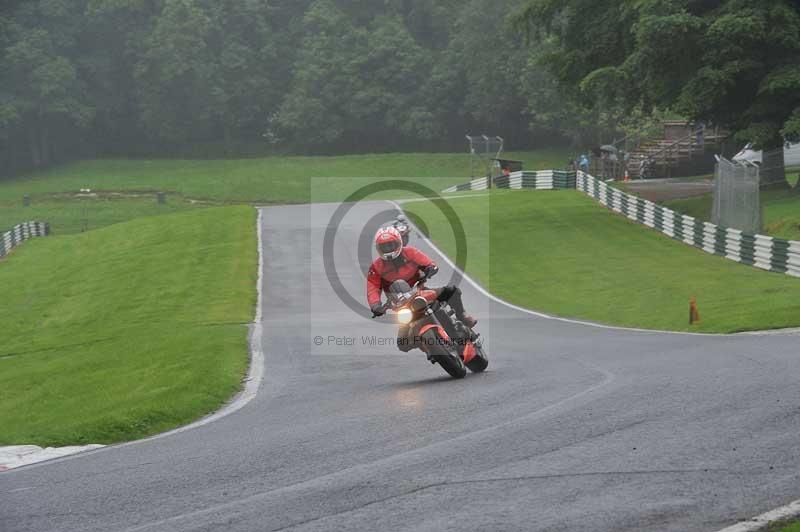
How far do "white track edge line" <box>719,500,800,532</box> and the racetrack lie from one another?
0.46 ft

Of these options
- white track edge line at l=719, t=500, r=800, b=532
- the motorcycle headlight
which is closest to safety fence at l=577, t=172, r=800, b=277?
the motorcycle headlight

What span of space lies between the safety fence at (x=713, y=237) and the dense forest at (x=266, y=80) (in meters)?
41.9

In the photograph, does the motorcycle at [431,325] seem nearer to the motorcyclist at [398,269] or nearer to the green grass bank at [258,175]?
the motorcyclist at [398,269]

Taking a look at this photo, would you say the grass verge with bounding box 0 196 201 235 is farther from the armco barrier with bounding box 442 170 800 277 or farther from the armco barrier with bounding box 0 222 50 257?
the armco barrier with bounding box 442 170 800 277

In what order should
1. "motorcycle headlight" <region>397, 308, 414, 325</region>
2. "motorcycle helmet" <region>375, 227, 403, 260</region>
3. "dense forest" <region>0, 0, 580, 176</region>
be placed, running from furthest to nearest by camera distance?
"dense forest" <region>0, 0, 580, 176</region>, "motorcycle helmet" <region>375, 227, 403, 260</region>, "motorcycle headlight" <region>397, 308, 414, 325</region>

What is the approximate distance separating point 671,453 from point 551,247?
30.8 metres

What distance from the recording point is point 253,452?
9.97 m

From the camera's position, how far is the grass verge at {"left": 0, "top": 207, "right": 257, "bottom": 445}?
45.6 ft

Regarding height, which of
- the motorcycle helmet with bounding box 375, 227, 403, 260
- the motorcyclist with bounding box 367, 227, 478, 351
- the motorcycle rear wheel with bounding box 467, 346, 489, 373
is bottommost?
the motorcycle rear wheel with bounding box 467, 346, 489, 373

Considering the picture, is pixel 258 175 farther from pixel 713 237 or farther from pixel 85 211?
pixel 713 237

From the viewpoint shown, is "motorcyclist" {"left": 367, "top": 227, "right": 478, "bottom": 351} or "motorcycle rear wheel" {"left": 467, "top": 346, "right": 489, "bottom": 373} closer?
"motorcyclist" {"left": 367, "top": 227, "right": 478, "bottom": 351}

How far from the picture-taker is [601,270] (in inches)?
1335

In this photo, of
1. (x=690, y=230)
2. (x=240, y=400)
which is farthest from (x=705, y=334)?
(x=690, y=230)

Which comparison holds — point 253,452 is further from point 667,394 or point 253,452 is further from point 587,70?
point 587,70
